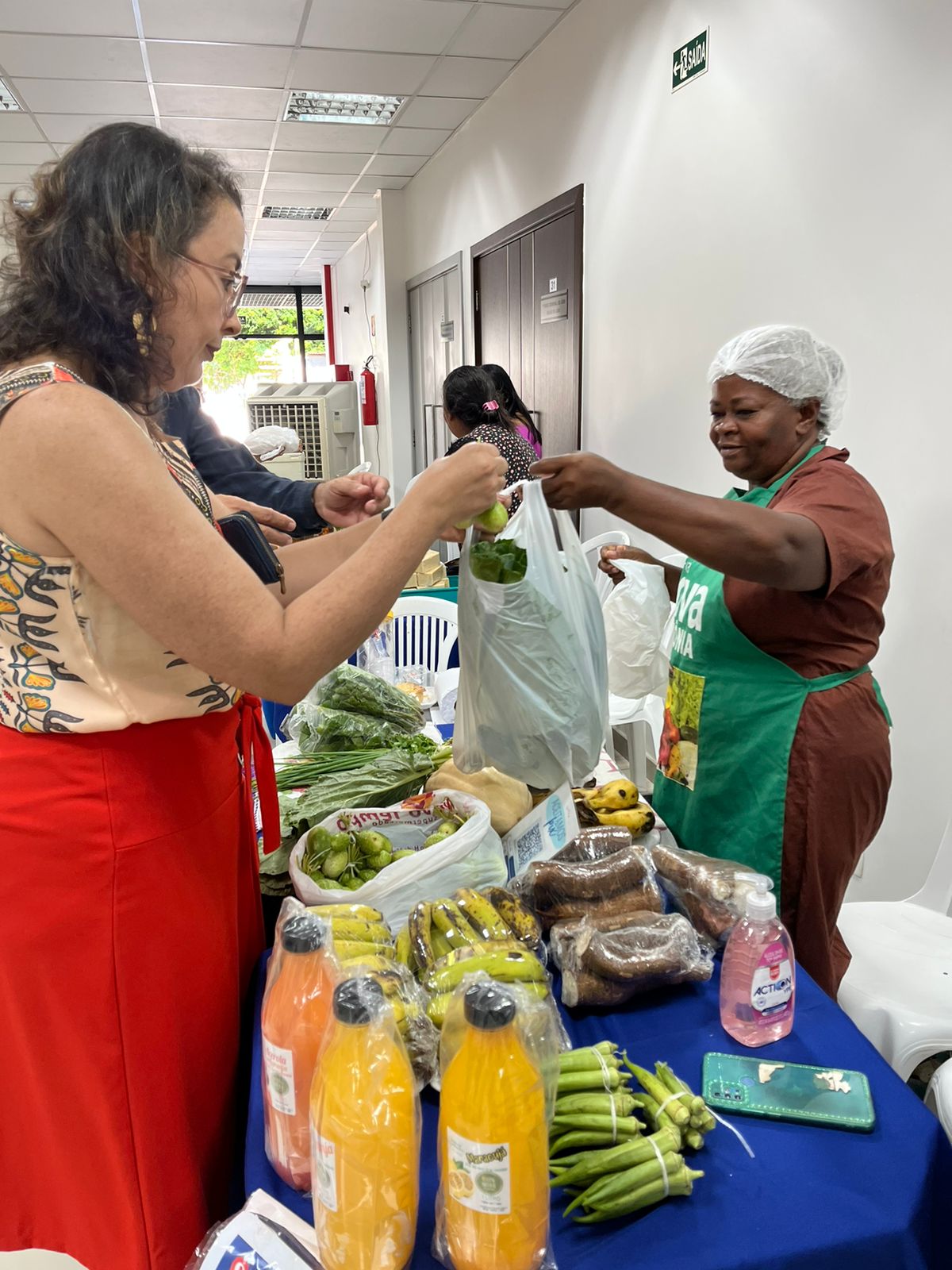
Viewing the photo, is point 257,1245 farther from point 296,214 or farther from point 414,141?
point 296,214

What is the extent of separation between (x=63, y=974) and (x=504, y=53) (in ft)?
16.2

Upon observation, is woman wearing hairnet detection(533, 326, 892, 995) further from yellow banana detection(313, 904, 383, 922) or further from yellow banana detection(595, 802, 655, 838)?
yellow banana detection(313, 904, 383, 922)

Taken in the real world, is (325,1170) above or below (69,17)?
below

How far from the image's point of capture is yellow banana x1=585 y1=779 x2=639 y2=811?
1600 millimetres

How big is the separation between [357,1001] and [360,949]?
340 mm

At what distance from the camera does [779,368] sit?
1.67 meters

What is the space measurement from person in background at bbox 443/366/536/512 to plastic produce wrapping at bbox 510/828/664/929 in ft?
8.56

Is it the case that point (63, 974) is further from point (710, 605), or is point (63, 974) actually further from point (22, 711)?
point (710, 605)

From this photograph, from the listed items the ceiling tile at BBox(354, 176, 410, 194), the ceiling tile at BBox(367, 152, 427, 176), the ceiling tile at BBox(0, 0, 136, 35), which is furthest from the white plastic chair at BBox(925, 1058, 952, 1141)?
the ceiling tile at BBox(354, 176, 410, 194)

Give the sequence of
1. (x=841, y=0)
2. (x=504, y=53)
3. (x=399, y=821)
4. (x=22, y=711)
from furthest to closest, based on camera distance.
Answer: (x=504, y=53)
(x=841, y=0)
(x=399, y=821)
(x=22, y=711)

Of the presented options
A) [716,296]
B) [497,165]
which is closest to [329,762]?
[716,296]

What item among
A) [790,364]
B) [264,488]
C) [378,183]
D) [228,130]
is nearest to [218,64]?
[228,130]

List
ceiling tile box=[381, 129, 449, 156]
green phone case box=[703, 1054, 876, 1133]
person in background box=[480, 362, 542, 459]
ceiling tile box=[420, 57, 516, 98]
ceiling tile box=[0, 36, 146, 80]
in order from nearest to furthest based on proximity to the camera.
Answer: green phone case box=[703, 1054, 876, 1133] → person in background box=[480, 362, 542, 459] → ceiling tile box=[0, 36, 146, 80] → ceiling tile box=[420, 57, 516, 98] → ceiling tile box=[381, 129, 449, 156]

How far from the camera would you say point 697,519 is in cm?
140
